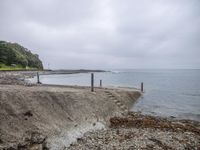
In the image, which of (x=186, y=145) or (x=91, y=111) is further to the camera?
(x=91, y=111)

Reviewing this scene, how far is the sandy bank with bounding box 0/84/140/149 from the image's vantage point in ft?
38.7

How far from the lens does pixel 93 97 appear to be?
2298 cm

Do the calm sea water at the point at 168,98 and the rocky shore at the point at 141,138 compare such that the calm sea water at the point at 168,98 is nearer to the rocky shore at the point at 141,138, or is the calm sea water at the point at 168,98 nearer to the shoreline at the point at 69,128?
the rocky shore at the point at 141,138

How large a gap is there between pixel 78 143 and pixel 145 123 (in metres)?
8.13

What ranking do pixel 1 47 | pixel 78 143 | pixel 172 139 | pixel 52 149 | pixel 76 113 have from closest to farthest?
pixel 52 149 → pixel 78 143 → pixel 172 139 → pixel 76 113 → pixel 1 47

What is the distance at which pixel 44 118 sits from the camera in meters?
14.2

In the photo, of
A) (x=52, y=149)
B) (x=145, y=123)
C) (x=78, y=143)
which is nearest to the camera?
(x=52, y=149)

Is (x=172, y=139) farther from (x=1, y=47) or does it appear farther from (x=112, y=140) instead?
(x=1, y=47)

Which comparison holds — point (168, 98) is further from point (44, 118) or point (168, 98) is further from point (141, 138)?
point (44, 118)

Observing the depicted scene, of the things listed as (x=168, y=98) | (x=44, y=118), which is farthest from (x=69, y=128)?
(x=168, y=98)

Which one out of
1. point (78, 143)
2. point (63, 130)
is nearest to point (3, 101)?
point (63, 130)

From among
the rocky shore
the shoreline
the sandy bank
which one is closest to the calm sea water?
the rocky shore

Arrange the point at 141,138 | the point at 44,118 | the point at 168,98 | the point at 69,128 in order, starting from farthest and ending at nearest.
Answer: the point at 168,98 → the point at 69,128 → the point at 141,138 → the point at 44,118

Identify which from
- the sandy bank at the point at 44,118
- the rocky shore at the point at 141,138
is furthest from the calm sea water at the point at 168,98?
the sandy bank at the point at 44,118
